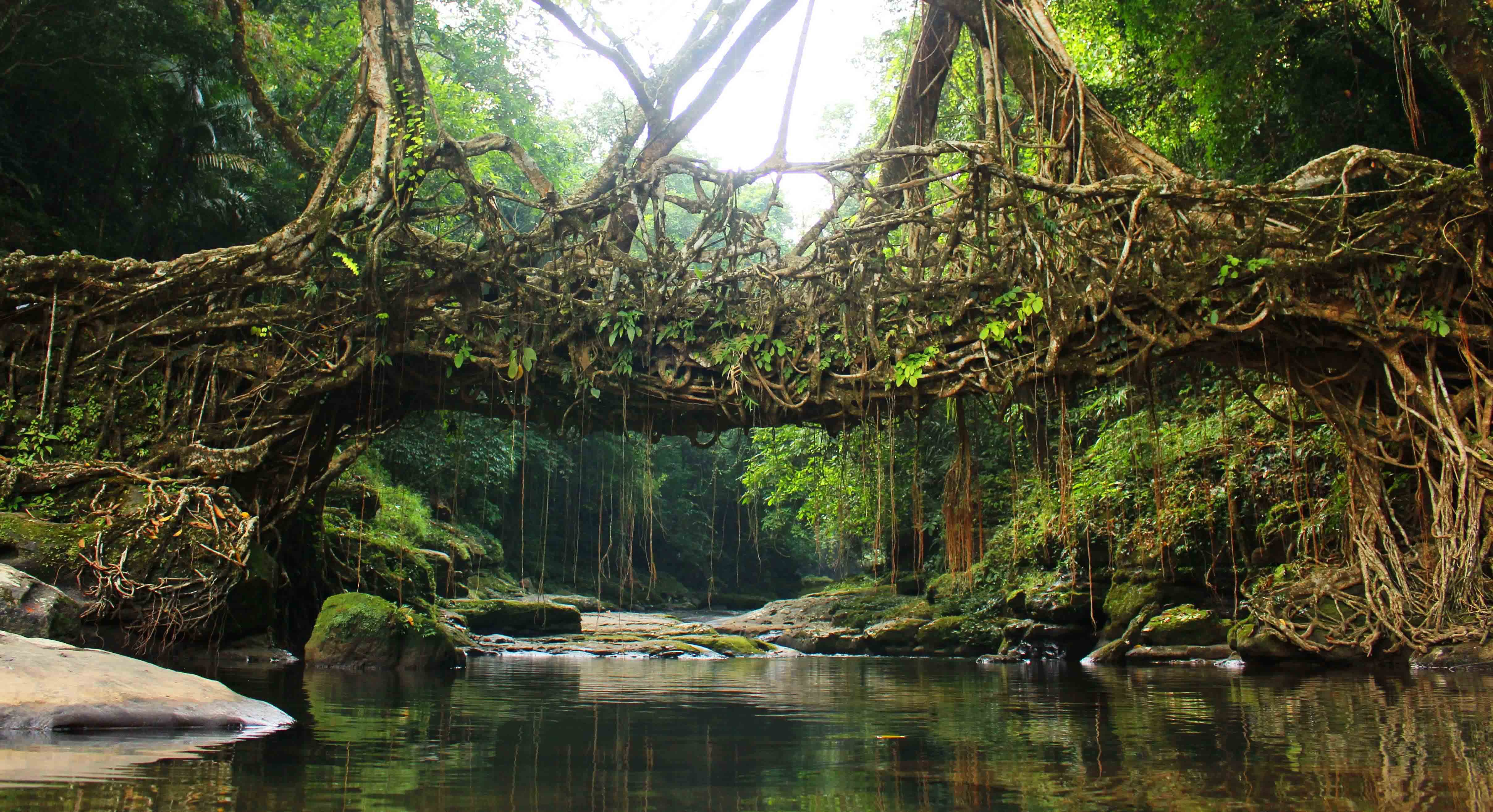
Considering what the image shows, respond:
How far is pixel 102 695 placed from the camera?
157 inches

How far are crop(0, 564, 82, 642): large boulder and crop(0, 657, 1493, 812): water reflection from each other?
1.21 meters

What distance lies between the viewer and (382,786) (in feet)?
10.0

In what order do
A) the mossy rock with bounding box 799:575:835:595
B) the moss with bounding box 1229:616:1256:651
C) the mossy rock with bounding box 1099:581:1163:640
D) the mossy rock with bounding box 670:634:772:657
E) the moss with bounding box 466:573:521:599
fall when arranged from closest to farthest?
the moss with bounding box 1229:616:1256:651 < the mossy rock with bounding box 1099:581:1163:640 < the mossy rock with bounding box 670:634:772:657 < the moss with bounding box 466:573:521:599 < the mossy rock with bounding box 799:575:835:595

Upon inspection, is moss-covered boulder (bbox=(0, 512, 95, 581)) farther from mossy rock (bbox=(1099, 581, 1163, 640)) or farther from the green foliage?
mossy rock (bbox=(1099, 581, 1163, 640))

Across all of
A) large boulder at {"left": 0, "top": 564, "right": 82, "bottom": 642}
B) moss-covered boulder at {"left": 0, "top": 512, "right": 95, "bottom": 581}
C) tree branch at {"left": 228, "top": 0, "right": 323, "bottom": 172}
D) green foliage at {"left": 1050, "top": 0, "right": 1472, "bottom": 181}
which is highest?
tree branch at {"left": 228, "top": 0, "right": 323, "bottom": 172}

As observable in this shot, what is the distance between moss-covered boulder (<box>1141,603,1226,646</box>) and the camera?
11.6 m

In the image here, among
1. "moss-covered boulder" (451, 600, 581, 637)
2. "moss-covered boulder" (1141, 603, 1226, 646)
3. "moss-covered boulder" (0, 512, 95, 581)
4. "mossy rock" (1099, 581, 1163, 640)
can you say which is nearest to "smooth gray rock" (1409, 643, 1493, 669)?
"moss-covered boulder" (1141, 603, 1226, 646)

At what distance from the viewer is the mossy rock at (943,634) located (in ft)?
52.4

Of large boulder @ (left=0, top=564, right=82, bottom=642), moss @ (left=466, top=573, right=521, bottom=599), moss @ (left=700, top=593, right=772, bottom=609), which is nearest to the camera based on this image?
large boulder @ (left=0, top=564, right=82, bottom=642)

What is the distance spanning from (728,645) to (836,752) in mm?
11974

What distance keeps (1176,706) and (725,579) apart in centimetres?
3550

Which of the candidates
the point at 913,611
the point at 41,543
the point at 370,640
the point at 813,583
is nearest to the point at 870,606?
the point at 913,611

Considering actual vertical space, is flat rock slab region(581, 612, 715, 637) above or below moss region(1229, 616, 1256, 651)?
below

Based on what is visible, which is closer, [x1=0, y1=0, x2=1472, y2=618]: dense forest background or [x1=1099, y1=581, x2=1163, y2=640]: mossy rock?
[x1=0, y1=0, x2=1472, y2=618]: dense forest background
